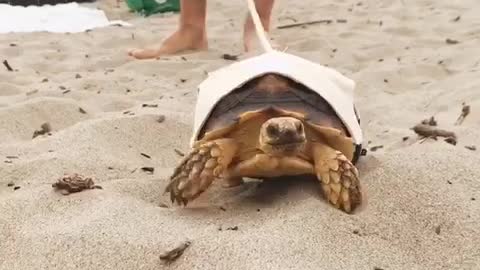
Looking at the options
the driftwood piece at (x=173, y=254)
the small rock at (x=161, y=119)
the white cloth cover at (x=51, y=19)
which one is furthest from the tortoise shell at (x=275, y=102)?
the white cloth cover at (x=51, y=19)

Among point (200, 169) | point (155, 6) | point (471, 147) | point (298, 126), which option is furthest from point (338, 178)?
point (155, 6)

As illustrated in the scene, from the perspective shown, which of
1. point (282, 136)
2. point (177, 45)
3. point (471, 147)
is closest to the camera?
point (282, 136)

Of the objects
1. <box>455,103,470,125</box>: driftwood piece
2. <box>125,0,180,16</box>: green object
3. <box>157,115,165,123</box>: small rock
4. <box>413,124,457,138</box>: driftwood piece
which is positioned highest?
<box>413,124,457,138</box>: driftwood piece

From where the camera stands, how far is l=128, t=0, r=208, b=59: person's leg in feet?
10.9

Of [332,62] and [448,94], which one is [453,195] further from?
[332,62]

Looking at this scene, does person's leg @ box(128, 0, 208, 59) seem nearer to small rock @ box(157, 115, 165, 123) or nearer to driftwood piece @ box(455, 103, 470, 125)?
small rock @ box(157, 115, 165, 123)

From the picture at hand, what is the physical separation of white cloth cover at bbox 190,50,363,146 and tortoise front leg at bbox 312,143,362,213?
0.30ft

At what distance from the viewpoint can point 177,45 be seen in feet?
11.0

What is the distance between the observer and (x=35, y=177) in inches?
67.8

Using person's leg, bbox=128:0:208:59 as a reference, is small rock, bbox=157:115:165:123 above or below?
above

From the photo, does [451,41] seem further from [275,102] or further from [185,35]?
[275,102]

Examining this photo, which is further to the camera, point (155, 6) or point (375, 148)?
point (155, 6)

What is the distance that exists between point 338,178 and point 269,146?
0.44ft

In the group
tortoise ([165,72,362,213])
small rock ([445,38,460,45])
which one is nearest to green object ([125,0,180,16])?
small rock ([445,38,460,45])
